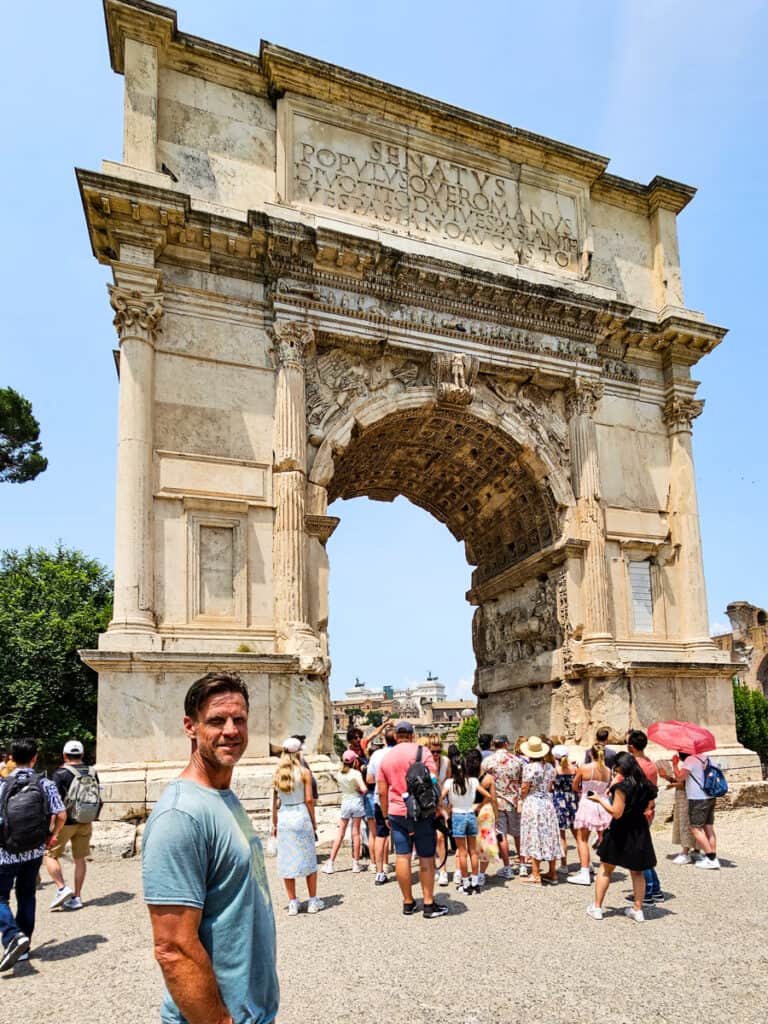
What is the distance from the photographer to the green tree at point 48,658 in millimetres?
23391

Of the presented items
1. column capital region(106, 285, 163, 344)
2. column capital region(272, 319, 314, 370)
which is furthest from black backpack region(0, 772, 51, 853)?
column capital region(272, 319, 314, 370)

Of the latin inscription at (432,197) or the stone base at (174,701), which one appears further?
the latin inscription at (432,197)

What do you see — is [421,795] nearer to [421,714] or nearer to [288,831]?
[288,831]

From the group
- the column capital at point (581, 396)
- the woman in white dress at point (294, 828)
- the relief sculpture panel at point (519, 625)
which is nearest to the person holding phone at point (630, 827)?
the woman in white dress at point (294, 828)

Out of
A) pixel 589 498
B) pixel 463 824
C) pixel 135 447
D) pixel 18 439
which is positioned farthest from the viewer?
pixel 18 439

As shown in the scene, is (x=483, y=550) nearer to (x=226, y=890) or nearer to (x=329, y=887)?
(x=329, y=887)

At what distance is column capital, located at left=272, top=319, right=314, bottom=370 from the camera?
13383 mm

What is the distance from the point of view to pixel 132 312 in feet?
40.8

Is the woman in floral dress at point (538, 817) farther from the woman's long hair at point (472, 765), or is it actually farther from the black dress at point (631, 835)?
the black dress at point (631, 835)

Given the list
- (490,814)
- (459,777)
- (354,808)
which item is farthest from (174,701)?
(490,814)

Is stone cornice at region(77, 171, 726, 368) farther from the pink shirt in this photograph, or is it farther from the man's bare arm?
the man's bare arm

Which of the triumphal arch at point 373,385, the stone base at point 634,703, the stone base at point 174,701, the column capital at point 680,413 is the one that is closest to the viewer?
the stone base at point 174,701

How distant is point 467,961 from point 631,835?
5.84 ft

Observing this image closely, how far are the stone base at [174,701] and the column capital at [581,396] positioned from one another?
7.30 m
